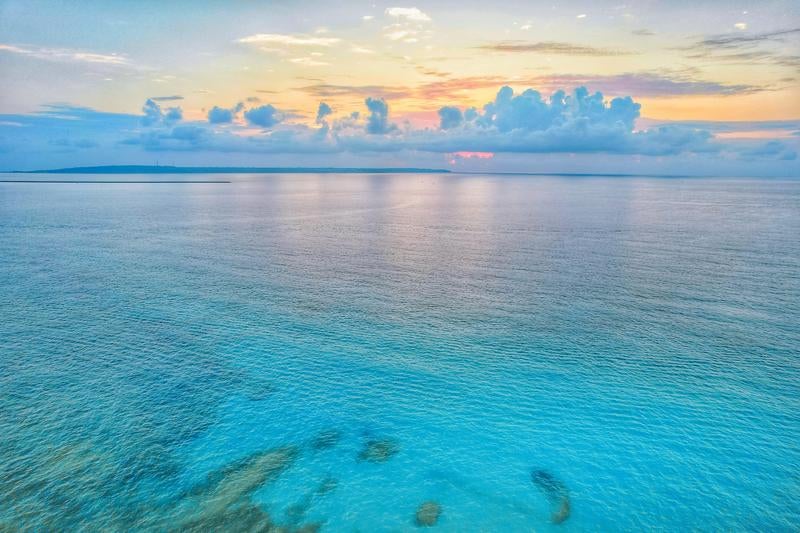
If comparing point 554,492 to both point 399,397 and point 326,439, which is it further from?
point 326,439

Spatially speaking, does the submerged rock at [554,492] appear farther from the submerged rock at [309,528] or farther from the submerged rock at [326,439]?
the submerged rock at [326,439]

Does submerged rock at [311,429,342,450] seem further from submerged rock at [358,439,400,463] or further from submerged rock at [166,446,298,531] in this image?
submerged rock at [358,439,400,463]

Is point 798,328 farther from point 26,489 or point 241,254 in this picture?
point 241,254

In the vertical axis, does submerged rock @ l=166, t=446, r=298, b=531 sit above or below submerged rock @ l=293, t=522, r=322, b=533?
above

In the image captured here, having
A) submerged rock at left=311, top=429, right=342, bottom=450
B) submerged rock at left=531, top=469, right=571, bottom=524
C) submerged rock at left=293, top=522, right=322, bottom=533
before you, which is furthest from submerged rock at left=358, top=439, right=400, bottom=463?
submerged rock at left=531, top=469, right=571, bottom=524

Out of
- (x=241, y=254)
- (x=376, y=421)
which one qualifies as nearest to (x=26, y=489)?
(x=376, y=421)

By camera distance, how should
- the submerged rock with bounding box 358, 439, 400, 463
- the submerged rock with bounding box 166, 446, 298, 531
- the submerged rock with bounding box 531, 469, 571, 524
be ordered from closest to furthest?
the submerged rock with bounding box 166, 446, 298, 531
the submerged rock with bounding box 531, 469, 571, 524
the submerged rock with bounding box 358, 439, 400, 463
